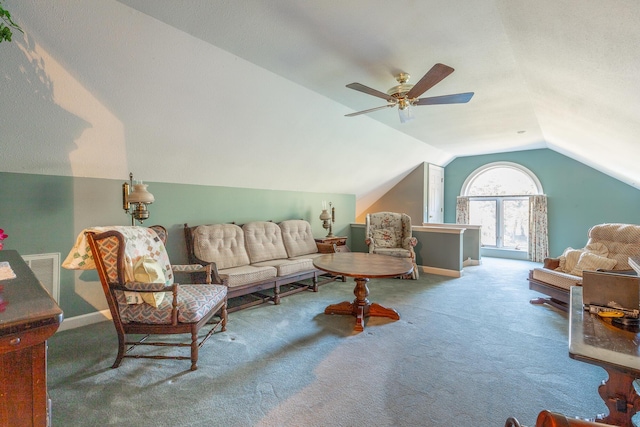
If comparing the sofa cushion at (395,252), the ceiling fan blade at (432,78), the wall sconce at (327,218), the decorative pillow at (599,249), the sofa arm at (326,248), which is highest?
the ceiling fan blade at (432,78)

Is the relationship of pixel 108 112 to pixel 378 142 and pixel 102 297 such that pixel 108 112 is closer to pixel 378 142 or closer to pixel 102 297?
pixel 102 297

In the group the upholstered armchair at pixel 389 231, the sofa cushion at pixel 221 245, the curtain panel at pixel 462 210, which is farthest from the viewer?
the curtain panel at pixel 462 210

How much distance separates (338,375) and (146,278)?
158cm

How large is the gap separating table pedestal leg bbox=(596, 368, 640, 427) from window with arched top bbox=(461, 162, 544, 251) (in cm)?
656

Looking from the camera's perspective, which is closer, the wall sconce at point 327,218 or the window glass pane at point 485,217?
the wall sconce at point 327,218

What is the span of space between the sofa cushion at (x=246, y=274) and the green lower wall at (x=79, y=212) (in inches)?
32.1

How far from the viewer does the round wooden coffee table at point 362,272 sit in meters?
2.77

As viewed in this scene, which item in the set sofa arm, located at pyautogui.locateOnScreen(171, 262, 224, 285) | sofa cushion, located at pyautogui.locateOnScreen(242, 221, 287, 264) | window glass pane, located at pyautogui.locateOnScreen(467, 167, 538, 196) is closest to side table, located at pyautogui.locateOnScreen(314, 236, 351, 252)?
sofa cushion, located at pyautogui.locateOnScreen(242, 221, 287, 264)

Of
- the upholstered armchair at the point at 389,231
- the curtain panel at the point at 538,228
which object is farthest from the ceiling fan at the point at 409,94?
the curtain panel at the point at 538,228

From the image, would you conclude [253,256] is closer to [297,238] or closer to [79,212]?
[297,238]

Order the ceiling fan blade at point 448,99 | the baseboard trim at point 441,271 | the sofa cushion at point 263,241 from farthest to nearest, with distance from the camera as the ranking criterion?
the baseboard trim at point 441,271 < the sofa cushion at point 263,241 < the ceiling fan blade at point 448,99

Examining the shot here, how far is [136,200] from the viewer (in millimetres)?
2703

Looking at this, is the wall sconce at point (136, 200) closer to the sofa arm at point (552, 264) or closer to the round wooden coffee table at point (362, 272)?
the round wooden coffee table at point (362, 272)

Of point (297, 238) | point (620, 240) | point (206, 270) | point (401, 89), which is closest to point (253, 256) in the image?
point (297, 238)
